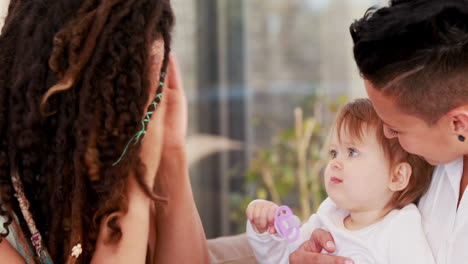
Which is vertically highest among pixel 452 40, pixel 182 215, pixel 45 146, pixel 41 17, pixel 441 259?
pixel 41 17

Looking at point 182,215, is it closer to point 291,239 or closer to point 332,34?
point 291,239

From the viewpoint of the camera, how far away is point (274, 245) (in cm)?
151

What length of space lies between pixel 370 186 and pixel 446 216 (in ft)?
0.57

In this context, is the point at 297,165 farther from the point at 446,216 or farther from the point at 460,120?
the point at 460,120

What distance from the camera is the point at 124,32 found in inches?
46.8

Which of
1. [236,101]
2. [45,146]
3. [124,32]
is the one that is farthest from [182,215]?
[236,101]

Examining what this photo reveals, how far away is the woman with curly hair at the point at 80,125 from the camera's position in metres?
1.17

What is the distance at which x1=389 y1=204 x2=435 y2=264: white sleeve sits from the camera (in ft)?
4.22

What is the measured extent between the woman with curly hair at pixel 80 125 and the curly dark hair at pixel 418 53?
16.7 inches

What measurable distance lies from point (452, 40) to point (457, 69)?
0.06 m

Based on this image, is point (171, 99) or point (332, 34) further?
point (332, 34)

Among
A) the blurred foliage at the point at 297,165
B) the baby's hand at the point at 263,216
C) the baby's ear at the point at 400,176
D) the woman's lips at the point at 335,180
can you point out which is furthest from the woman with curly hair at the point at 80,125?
the blurred foliage at the point at 297,165

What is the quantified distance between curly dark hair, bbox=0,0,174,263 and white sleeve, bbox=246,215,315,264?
371 mm

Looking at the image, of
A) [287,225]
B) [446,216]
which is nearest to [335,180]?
[287,225]
